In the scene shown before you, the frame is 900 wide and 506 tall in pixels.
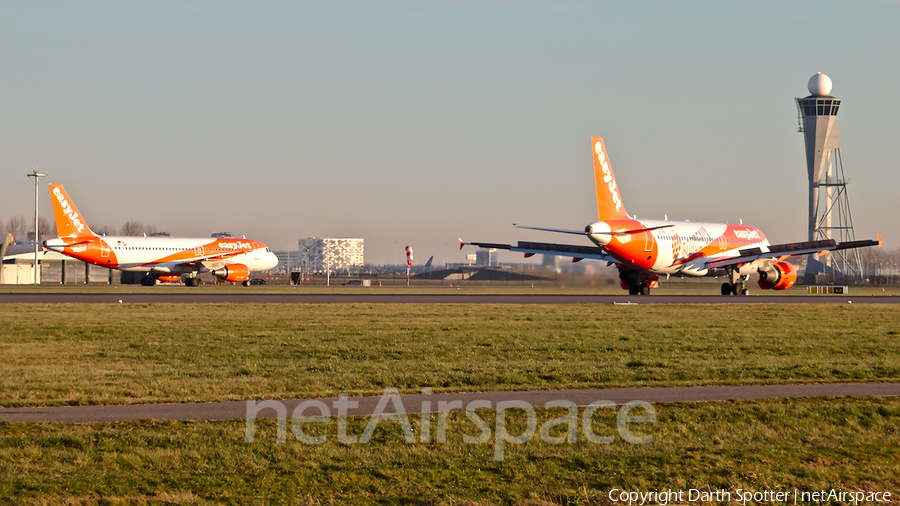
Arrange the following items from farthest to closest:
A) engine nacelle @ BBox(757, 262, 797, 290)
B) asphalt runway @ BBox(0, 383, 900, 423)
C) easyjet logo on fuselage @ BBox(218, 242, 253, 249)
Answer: easyjet logo on fuselage @ BBox(218, 242, 253, 249) < engine nacelle @ BBox(757, 262, 797, 290) < asphalt runway @ BBox(0, 383, 900, 423)

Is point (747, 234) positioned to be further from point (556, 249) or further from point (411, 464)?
point (411, 464)

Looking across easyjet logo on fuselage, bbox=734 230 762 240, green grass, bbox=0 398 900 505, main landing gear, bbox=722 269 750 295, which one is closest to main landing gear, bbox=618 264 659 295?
main landing gear, bbox=722 269 750 295

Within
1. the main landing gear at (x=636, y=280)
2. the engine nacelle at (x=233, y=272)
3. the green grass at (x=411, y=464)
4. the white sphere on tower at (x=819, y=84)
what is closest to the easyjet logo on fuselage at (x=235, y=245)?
the engine nacelle at (x=233, y=272)

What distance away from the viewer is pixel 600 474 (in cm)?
920

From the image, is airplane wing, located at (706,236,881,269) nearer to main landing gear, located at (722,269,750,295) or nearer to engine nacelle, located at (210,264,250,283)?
main landing gear, located at (722,269,750,295)

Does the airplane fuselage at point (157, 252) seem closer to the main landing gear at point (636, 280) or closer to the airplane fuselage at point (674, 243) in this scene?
the main landing gear at point (636, 280)

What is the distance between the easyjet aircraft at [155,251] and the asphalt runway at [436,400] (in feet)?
214

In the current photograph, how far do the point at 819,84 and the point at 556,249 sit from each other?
135085 millimetres

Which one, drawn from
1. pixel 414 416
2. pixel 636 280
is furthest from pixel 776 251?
pixel 414 416

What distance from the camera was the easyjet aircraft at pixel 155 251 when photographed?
73.5 m

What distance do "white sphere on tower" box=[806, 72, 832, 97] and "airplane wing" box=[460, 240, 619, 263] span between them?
132959 mm

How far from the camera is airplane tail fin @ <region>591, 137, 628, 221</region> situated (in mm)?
48906

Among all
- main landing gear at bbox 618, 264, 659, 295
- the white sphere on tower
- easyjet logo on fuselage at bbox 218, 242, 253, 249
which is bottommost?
main landing gear at bbox 618, 264, 659, 295

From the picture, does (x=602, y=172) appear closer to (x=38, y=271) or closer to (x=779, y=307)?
(x=779, y=307)
